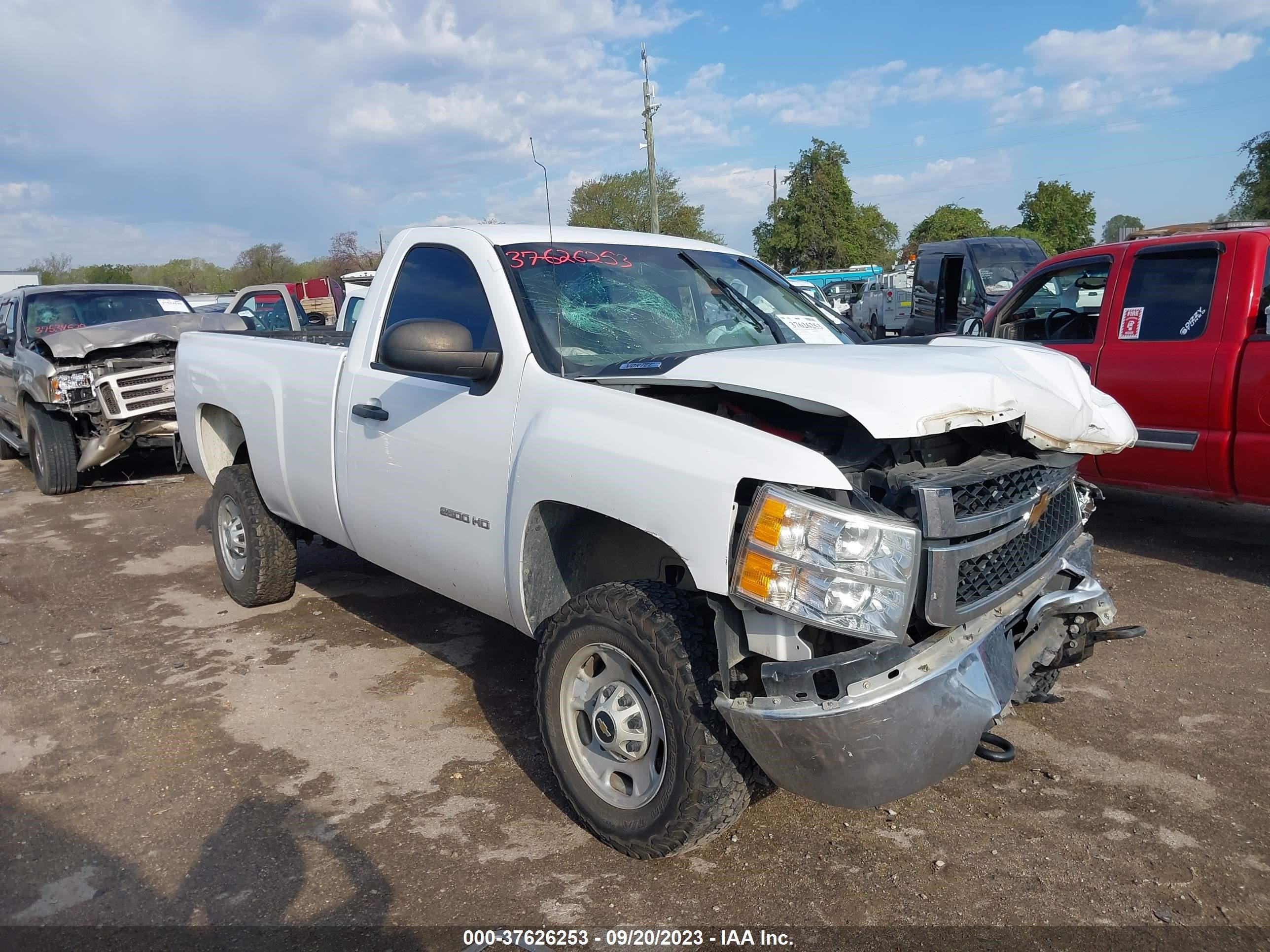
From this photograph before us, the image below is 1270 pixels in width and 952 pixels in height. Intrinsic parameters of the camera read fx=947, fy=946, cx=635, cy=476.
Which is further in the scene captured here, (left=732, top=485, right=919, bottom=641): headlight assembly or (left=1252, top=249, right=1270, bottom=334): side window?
(left=1252, top=249, right=1270, bottom=334): side window

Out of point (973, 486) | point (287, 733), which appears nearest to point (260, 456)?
point (287, 733)

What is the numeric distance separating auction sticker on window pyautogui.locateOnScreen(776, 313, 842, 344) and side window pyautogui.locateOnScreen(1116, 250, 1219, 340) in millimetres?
2781

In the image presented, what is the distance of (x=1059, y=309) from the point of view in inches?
276

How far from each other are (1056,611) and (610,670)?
1.48m

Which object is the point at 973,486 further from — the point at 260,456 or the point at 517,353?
the point at 260,456

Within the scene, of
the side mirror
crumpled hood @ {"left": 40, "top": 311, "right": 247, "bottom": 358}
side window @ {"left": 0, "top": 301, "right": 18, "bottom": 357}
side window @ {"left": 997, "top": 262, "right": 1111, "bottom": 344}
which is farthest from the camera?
side window @ {"left": 0, "top": 301, "right": 18, "bottom": 357}

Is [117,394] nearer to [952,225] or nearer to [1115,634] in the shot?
[1115,634]

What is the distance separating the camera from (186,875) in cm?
303

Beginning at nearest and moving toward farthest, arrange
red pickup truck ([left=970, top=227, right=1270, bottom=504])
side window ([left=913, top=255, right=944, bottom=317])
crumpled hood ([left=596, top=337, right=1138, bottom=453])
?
crumpled hood ([left=596, top=337, right=1138, bottom=453]), red pickup truck ([left=970, top=227, right=1270, bottom=504]), side window ([left=913, top=255, right=944, bottom=317])

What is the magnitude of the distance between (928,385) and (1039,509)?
71cm

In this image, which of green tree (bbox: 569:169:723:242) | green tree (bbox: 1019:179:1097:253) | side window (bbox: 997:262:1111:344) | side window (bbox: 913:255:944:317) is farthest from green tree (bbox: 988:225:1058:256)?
side window (bbox: 997:262:1111:344)

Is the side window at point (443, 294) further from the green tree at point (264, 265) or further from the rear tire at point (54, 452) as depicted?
the green tree at point (264, 265)

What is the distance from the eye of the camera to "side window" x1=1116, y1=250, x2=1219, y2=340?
5.62 meters

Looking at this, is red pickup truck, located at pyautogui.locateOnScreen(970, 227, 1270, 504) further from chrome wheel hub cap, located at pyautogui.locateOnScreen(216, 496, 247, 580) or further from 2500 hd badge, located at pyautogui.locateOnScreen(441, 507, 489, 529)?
chrome wheel hub cap, located at pyautogui.locateOnScreen(216, 496, 247, 580)
